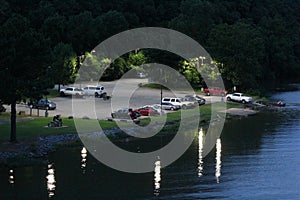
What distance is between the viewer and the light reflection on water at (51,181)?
36.8m

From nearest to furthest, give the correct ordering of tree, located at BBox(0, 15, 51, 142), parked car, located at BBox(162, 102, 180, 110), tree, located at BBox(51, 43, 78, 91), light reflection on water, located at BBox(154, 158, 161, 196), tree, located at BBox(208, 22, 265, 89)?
light reflection on water, located at BBox(154, 158, 161, 196)
tree, located at BBox(0, 15, 51, 142)
parked car, located at BBox(162, 102, 180, 110)
tree, located at BBox(51, 43, 78, 91)
tree, located at BBox(208, 22, 265, 89)

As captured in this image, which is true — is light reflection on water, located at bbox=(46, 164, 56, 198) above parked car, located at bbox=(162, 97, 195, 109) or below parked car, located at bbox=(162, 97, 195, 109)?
below

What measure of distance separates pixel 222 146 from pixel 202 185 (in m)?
15.2

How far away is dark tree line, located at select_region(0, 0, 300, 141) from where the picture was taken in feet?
153

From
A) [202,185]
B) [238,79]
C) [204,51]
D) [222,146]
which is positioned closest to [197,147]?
[222,146]

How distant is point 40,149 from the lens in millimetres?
47781

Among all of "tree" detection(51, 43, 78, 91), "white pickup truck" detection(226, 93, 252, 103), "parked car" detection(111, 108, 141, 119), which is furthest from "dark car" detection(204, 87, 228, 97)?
"parked car" detection(111, 108, 141, 119)

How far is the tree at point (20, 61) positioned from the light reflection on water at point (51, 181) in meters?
6.98

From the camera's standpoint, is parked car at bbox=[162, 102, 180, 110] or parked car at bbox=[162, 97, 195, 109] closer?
parked car at bbox=[162, 102, 180, 110]

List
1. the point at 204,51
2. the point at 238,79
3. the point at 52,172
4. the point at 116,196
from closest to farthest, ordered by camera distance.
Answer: the point at 116,196
the point at 52,172
the point at 238,79
the point at 204,51

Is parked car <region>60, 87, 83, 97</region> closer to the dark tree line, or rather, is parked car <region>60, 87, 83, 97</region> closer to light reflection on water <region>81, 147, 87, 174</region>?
the dark tree line

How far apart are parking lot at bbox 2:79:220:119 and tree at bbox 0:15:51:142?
56.6 feet

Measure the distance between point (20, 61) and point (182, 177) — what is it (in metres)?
16.8

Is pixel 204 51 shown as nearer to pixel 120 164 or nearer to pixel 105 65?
pixel 105 65
